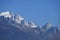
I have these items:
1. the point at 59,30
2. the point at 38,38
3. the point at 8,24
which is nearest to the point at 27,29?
the point at 38,38

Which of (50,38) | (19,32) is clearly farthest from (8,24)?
(50,38)

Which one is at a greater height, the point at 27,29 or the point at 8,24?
the point at 8,24

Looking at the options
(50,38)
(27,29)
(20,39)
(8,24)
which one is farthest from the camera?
(8,24)

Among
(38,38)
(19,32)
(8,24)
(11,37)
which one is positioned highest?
(8,24)

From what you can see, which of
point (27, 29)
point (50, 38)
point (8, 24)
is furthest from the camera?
point (8, 24)

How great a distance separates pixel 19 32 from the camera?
9414mm

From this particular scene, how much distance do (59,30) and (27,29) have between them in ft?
5.70

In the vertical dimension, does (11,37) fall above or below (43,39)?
above

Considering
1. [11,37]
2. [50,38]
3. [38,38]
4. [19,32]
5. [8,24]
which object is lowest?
[50,38]

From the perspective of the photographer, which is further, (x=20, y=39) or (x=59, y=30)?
(x=20, y=39)

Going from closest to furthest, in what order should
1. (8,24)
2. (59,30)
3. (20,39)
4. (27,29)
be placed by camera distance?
1. (59,30)
2. (27,29)
3. (20,39)
4. (8,24)

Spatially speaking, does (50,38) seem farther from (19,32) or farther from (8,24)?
(8,24)

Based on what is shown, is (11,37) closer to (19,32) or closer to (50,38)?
(19,32)

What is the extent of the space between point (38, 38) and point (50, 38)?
3.73 feet
